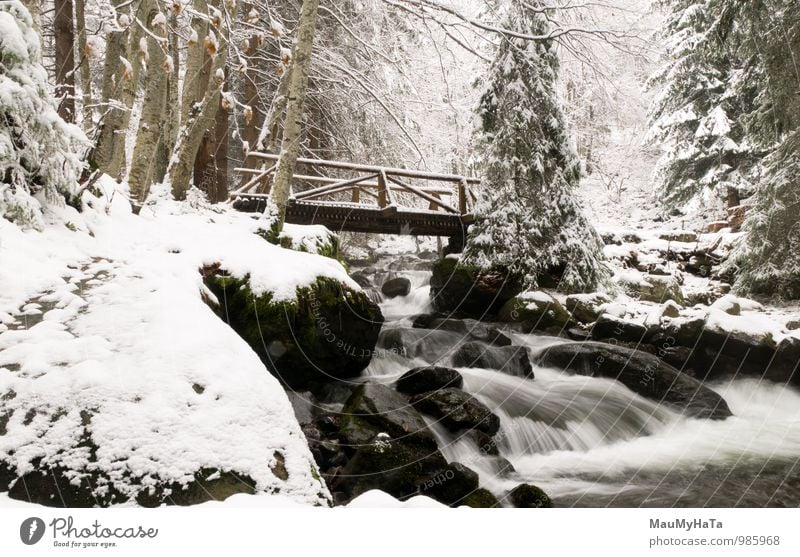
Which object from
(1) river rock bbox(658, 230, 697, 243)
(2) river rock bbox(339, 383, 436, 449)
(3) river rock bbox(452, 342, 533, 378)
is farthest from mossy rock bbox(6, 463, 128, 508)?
(3) river rock bbox(452, 342, 533, 378)

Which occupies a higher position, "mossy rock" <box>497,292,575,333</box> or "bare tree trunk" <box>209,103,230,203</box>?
"bare tree trunk" <box>209,103,230,203</box>

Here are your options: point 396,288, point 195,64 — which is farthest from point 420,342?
point 195,64

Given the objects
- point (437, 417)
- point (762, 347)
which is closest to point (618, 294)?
point (762, 347)

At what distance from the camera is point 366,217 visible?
8.66m

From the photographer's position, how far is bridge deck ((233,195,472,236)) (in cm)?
825

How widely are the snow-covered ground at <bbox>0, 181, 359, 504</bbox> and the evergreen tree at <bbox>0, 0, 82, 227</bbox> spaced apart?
6.9 inches

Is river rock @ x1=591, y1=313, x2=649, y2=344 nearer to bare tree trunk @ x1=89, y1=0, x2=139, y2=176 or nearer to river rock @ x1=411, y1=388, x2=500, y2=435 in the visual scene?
river rock @ x1=411, y1=388, x2=500, y2=435

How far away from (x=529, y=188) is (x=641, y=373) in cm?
371

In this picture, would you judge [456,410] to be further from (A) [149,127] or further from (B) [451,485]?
(A) [149,127]

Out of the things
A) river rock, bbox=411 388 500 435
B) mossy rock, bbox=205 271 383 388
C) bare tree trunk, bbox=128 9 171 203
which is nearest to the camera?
Result: mossy rock, bbox=205 271 383 388

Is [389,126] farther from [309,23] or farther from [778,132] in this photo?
[778,132]

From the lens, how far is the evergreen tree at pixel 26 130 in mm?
2318

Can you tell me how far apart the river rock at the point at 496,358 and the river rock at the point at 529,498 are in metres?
2.57

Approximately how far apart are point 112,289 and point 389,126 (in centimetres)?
834
